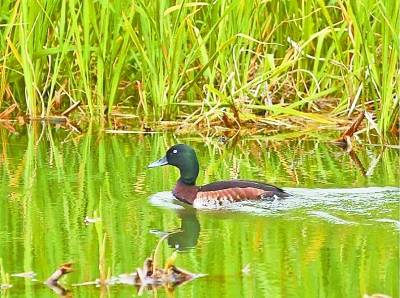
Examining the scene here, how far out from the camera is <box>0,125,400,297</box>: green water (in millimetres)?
4883

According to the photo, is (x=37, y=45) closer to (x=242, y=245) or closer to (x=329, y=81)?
(x=329, y=81)

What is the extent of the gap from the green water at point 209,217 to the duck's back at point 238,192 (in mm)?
81

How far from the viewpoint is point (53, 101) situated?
391 inches

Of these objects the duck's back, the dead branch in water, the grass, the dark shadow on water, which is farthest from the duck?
the dead branch in water

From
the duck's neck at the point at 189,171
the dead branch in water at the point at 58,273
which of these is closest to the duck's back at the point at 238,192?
the duck's neck at the point at 189,171

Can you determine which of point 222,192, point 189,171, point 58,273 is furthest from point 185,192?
point 58,273

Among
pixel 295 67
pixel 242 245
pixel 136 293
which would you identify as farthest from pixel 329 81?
pixel 136 293

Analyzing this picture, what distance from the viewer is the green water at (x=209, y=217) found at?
4.88 metres

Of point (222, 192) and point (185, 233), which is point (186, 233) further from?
point (222, 192)

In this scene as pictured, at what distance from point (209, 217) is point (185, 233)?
660mm

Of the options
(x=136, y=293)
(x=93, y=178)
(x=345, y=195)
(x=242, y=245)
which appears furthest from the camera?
(x=93, y=178)

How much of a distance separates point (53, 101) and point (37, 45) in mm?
560

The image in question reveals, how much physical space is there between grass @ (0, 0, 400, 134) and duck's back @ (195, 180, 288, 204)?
176cm

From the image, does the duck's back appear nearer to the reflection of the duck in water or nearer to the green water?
the green water
